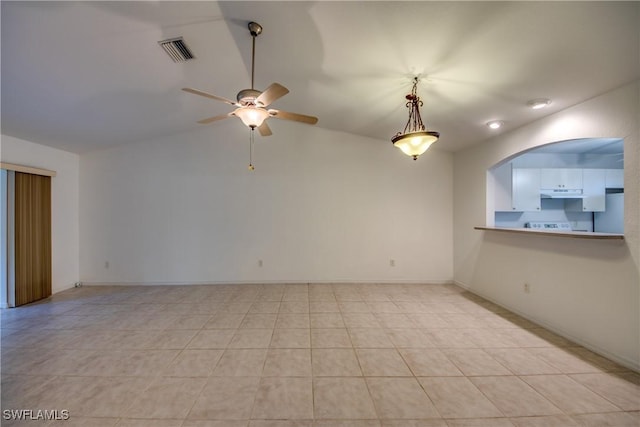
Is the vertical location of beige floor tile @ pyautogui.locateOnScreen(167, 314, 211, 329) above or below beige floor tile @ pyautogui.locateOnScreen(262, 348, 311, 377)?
below

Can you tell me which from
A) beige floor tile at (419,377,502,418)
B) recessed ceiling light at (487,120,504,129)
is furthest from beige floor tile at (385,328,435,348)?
recessed ceiling light at (487,120,504,129)

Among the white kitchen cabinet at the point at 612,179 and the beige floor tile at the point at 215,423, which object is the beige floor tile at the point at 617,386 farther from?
the white kitchen cabinet at the point at 612,179

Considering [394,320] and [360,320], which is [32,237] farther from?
[394,320]

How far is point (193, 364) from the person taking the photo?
2.13m

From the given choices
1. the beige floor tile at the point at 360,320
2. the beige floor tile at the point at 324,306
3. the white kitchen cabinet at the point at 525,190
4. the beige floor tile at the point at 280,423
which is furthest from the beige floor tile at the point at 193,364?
the white kitchen cabinet at the point at 525,190

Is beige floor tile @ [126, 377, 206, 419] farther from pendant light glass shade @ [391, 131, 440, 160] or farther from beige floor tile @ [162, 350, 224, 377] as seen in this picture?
pendant light glass shade @ [391, 131, 440, 160]

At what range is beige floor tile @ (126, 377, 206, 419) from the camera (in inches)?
63.8

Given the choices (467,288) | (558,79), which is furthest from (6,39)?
(467,288)

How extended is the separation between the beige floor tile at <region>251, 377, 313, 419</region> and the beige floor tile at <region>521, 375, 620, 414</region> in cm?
184

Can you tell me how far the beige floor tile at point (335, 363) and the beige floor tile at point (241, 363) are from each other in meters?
0.51

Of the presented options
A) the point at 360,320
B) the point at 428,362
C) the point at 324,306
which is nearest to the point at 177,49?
the point at 324,306

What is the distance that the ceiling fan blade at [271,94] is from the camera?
1736 millimetres

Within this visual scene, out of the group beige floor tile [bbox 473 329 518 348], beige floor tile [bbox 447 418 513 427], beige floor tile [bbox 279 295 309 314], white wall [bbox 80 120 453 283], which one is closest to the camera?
beige floor tile [bbox 447 418 513 427]

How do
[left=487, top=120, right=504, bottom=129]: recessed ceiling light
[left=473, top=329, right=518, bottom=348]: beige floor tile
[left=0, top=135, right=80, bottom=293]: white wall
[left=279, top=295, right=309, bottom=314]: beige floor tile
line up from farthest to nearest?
[left=0, top=135, right=80, bottom=293]: white wall → [left=279, top=295, right=309, bottom=314]: beige floor tile → [left=487, top=120, right=504, bottom=129]: recessed ceiling light → [left=473, top=329, right=518, bottom=348]: beige floor tile
